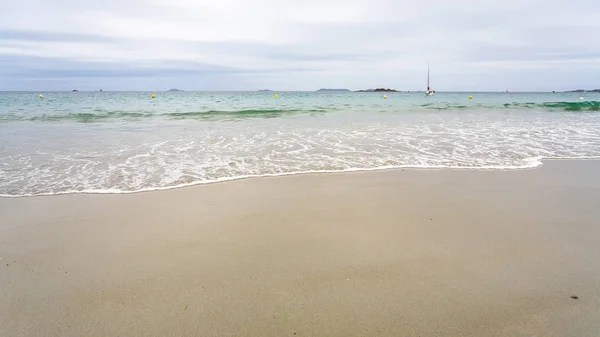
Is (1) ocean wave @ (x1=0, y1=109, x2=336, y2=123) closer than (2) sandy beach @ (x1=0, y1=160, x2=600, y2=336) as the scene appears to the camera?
No

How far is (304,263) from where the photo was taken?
10.3ft

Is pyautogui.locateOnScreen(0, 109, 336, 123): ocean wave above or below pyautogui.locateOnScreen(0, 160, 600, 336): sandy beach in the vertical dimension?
above

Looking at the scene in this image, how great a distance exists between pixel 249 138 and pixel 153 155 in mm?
3392

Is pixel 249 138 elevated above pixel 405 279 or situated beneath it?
elevated above

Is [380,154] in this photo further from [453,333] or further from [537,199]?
[453,333]

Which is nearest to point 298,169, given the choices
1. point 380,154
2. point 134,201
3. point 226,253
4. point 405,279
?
point 380,154

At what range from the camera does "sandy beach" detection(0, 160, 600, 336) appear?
2385mm

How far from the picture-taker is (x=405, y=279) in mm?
2885

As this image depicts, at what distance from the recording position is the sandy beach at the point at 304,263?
238cm

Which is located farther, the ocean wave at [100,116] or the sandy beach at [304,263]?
the ocean wave at [100,116]

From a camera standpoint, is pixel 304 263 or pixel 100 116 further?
pixel 100 116

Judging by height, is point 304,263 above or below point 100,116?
below

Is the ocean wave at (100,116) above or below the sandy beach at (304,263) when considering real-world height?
above

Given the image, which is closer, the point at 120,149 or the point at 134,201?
the point at 134,201
